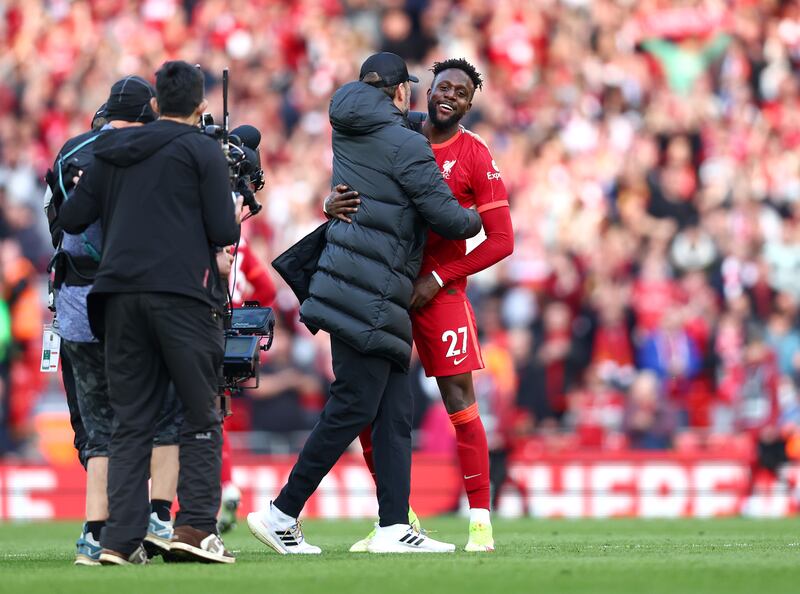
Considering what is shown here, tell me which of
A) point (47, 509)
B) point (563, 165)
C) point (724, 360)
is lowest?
point (47, 509)

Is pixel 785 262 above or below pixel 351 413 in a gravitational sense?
above

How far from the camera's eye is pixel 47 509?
16422 mm

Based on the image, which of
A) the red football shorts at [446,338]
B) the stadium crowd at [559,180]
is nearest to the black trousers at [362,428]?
the red football shorts at [446,338]

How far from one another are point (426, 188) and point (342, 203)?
460 mm

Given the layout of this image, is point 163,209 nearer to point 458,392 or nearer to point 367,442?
point 458,392

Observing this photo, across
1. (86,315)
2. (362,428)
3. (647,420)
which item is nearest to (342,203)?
(362,428)

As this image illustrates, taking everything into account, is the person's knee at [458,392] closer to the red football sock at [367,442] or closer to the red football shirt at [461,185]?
the red football shirt at [461,185]

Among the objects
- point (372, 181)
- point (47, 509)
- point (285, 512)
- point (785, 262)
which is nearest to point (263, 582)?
point (285, 512)

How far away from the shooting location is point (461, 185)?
909cm

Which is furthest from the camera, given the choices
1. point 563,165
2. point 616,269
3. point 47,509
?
point 563,165

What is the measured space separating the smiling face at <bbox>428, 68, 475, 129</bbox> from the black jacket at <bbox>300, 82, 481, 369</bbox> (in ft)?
1.26

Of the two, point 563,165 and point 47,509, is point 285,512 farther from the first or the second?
point 563,165

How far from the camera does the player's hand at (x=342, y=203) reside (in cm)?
872

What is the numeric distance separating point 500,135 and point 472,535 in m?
11.9
